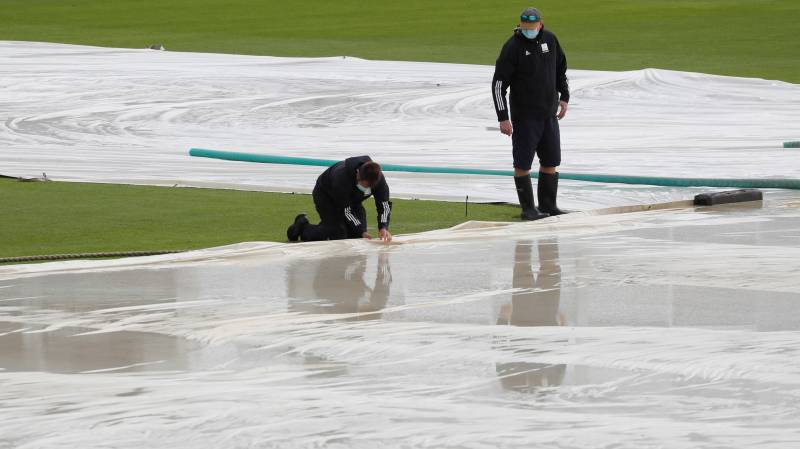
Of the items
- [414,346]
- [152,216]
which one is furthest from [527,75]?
[414,346]

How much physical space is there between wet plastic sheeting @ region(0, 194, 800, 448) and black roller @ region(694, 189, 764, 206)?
1.58 m

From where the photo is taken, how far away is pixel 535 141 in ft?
33.2

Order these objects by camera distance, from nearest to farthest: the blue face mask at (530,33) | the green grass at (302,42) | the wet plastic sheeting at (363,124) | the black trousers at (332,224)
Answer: the black trousers at (332,224), the green grass at (302,42), the blue face mask at (530,33), the wet plastic sheeting at (363,124)

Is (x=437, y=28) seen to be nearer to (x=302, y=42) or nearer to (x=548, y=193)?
(x=302, y=42)

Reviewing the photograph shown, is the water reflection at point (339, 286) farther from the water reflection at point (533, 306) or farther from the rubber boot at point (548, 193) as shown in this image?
the rubber boot at point (548, 193)

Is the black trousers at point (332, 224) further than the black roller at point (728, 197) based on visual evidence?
No

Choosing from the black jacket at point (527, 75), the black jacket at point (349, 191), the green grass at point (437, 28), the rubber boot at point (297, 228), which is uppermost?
the green grass at point (437, 28)

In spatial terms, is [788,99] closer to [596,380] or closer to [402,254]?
[402,254]

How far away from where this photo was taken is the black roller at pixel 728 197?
1022 cm

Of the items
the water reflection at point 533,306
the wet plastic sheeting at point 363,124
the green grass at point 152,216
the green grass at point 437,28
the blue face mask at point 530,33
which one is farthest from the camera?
the green grass at point 437,28

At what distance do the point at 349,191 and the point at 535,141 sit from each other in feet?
6.79

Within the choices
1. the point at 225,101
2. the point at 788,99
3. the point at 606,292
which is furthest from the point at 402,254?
the point at 788,99

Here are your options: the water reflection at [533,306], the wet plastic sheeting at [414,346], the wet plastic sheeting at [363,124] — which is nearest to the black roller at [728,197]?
the wet plastic sheeting at [363,124]

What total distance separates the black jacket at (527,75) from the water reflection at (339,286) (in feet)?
7.38
